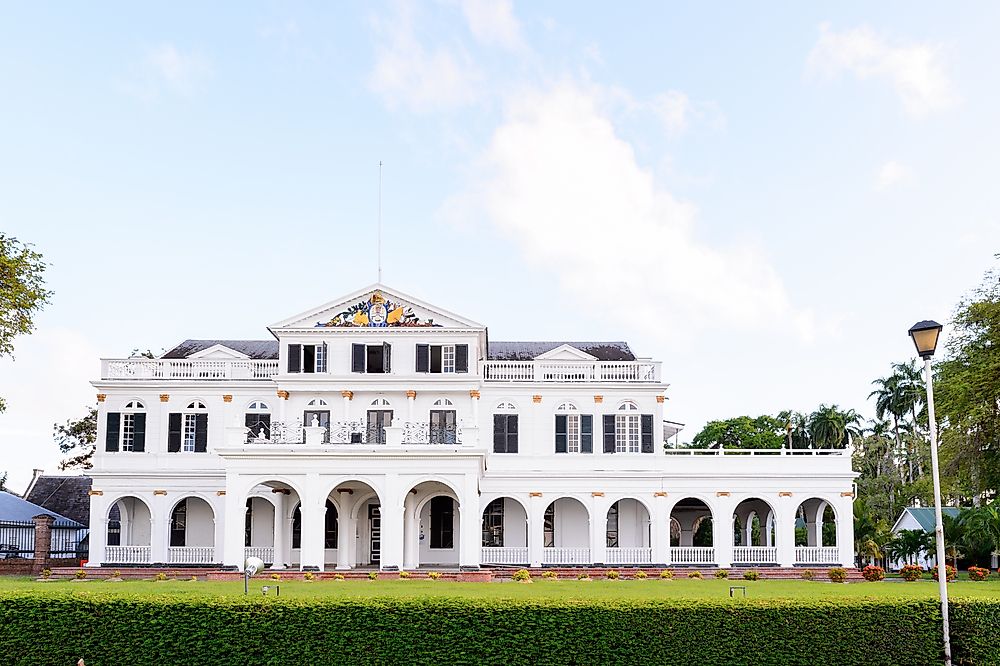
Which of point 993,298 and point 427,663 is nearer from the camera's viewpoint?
point 427,663

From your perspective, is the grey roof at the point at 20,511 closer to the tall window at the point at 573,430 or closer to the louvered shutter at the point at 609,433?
the tall window at the point at 573,430

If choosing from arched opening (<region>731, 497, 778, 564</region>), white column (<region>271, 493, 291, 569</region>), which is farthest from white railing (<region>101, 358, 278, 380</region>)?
arched opening (<region>731, 497, 778, 564</region>)

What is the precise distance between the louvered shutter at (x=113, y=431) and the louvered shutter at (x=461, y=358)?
1258 centimetres

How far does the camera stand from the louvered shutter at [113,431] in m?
39.4

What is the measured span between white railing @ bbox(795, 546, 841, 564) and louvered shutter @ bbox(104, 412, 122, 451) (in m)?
24.9

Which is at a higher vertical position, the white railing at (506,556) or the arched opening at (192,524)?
the arched opening at (192,524)

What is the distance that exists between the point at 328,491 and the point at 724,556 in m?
14.5

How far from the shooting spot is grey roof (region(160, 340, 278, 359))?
139 feet

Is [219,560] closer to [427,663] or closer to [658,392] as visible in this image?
[658,392]

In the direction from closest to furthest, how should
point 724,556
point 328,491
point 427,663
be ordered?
point 427,663
point 328,491
point 724,556

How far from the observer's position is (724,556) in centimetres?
3841

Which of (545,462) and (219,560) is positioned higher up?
(545,462)

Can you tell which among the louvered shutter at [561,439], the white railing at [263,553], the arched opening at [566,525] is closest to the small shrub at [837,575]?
the arched opening at [566,525]

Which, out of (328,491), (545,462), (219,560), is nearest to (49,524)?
(219,560)
